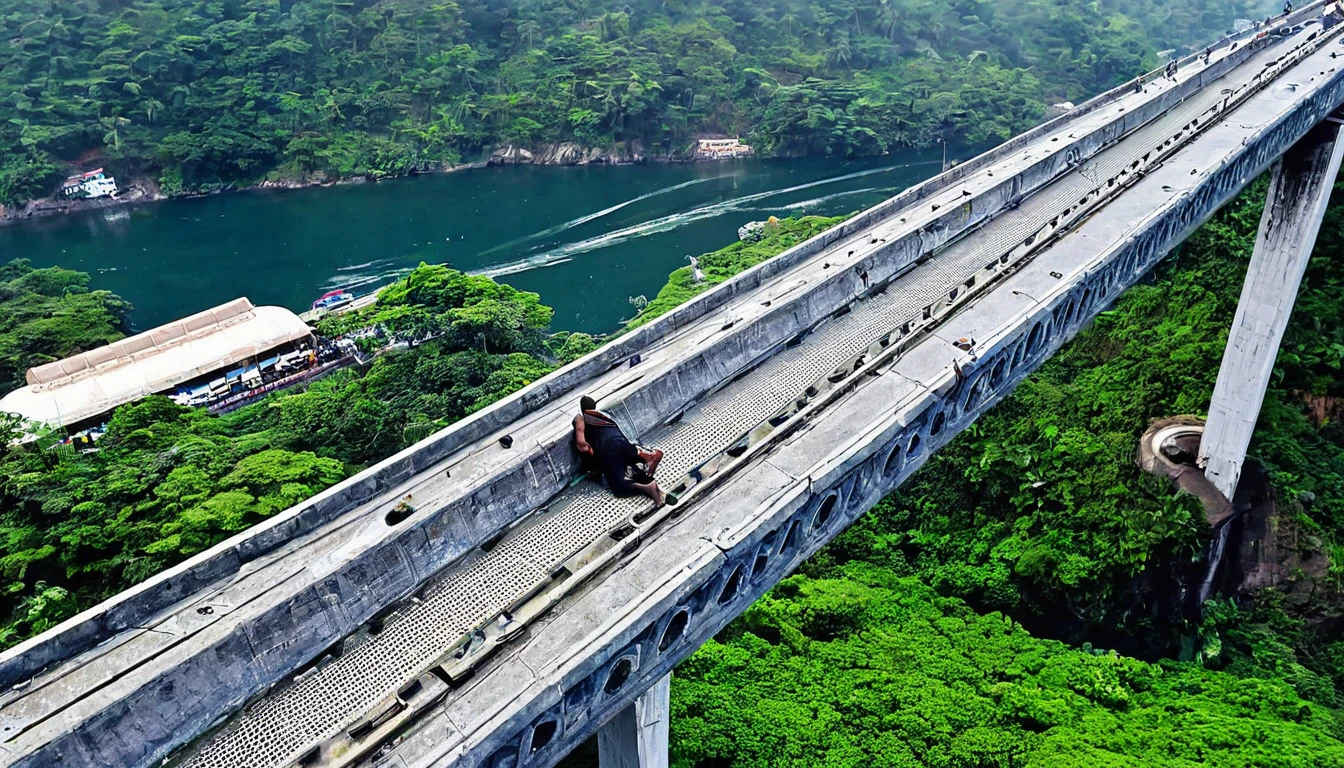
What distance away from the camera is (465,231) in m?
38.2

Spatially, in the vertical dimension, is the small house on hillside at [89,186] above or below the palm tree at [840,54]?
below

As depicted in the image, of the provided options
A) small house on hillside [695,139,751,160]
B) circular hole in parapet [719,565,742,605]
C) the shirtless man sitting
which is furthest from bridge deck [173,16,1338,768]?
small house on hillside [695,139,751,160]

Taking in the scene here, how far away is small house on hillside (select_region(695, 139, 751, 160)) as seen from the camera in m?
46.4

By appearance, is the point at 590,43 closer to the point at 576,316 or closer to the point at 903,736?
the point at 576,316

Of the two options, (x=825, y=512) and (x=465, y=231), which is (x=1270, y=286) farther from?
(x=465, y=231)

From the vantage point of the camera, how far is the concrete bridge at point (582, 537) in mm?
5543

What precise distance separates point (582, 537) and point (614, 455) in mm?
752

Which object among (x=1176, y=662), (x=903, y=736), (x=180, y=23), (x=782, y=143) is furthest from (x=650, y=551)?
(x=180, y=23)

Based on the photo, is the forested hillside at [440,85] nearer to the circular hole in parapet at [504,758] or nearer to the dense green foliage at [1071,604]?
the dense green foliage at [1071,604]

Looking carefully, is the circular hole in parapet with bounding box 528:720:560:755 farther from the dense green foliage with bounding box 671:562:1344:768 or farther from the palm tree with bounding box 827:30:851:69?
the palm tree with bounding box 827:30:851:69

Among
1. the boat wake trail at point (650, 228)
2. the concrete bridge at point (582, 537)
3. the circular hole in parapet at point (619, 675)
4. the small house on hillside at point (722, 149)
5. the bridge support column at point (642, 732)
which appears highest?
the concrete bridge at point (582, 537)

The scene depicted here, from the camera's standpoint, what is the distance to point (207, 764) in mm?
5477

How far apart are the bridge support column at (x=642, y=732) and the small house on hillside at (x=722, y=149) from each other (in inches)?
1643

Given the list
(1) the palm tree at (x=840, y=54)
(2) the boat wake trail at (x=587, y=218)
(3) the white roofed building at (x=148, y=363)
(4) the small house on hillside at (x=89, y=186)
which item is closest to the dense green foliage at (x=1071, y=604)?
(3) the white roofed building at (x=148, y=363)
